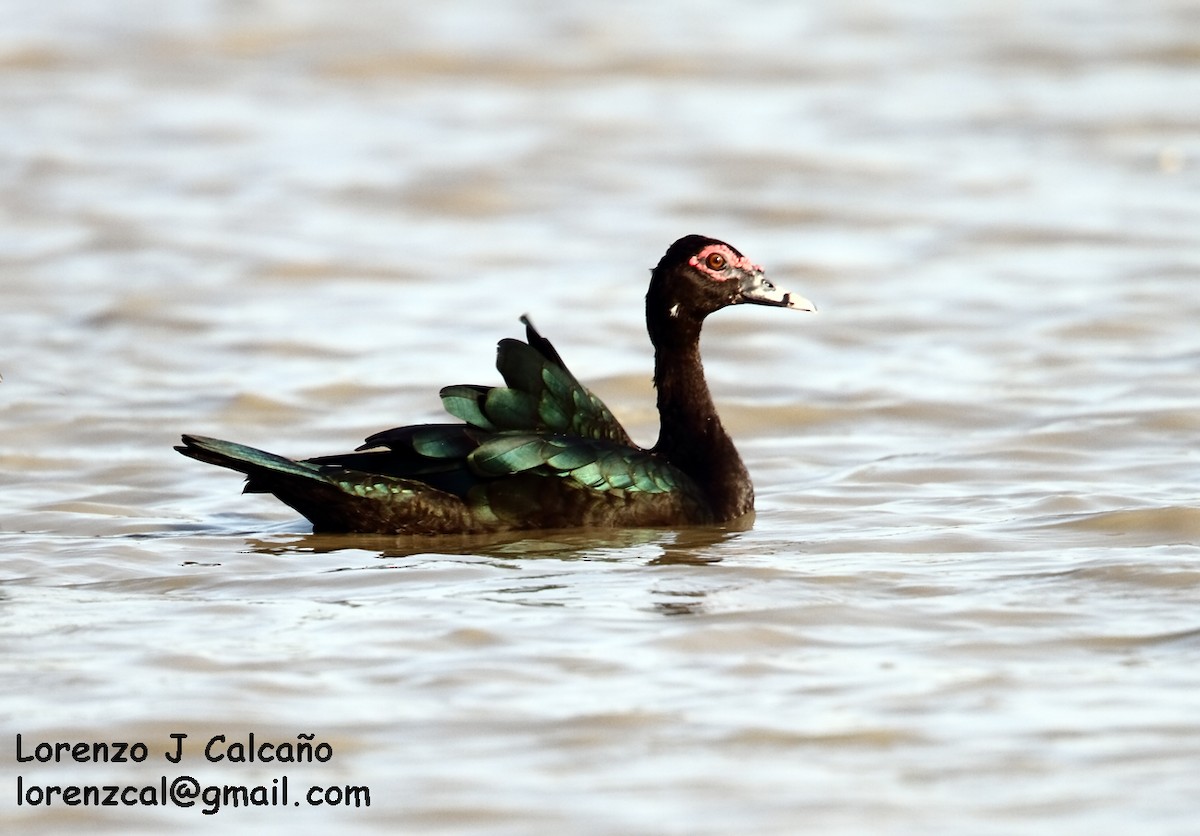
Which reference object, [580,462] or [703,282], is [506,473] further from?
[703,282]


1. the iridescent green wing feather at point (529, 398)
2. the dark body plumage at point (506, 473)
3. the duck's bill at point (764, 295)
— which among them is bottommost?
the dark body plumage at point (506, 473)

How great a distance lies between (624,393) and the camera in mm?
12945

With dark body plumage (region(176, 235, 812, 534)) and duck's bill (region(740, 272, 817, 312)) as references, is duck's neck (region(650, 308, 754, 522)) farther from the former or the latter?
duck's bill (region(740, 272, 817, 312))

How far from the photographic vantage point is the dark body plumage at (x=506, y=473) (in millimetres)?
9086

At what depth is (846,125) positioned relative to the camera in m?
20.6

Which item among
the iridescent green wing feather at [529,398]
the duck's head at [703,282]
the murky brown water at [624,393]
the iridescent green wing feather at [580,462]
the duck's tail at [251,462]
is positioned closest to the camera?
the murky brown water at [624,393]

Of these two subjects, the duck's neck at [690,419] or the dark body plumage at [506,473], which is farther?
the duck's neck at [690,419]

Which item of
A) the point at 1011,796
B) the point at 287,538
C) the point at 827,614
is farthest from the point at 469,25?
the point at 1011,796

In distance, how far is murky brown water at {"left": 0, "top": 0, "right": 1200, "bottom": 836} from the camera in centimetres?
623

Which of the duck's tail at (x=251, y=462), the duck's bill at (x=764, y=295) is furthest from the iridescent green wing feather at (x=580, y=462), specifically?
the duck's bill at (x=764, y=295)

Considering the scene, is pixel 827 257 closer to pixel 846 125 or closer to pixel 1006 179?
pixel 1006 179

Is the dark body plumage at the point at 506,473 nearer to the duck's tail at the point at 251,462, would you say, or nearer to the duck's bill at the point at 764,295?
the duck's tail at the point at 251,462

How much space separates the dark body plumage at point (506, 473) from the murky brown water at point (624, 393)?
0.55ft

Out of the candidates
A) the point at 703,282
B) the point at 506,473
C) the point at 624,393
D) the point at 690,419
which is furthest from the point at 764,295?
the point at 624,393
